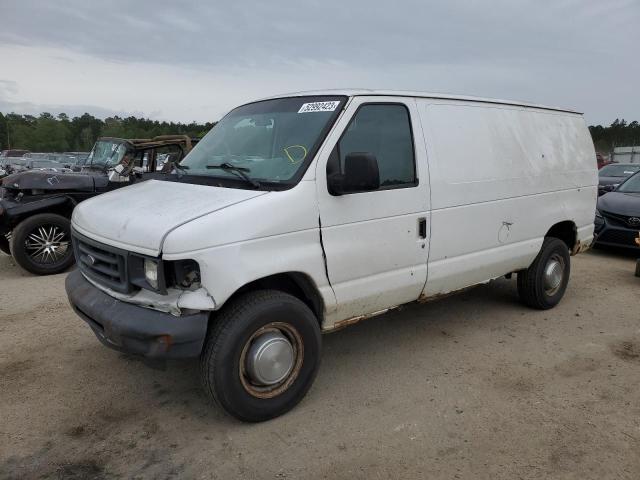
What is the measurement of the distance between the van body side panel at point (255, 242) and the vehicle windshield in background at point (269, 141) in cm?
24

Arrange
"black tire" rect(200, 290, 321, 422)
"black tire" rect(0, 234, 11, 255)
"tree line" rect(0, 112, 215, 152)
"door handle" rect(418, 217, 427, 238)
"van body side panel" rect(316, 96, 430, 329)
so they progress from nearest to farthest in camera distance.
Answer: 1. "black tire" rect(200, 290, 321, 422)
2. "van body side panel" rect(316, 96, 430, 329)
3. "door handle" rect(418, 217, 427, 238)
4. "black tire" rect(0, 234, 11, 255)
5. "tree line" rect(0, 112, 215, 152)

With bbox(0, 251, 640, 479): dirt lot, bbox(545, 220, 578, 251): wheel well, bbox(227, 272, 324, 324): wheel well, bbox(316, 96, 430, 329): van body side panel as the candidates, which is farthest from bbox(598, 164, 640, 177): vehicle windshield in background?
bbox(227, 272, 324, 324): wheel well

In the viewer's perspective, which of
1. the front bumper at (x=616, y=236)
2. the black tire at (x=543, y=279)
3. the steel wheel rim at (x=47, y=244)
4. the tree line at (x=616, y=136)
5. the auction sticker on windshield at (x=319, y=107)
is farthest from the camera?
the tree line at (x=616, y=136)

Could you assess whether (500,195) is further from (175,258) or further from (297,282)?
(175,258)

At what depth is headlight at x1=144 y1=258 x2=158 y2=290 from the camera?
9.41ft

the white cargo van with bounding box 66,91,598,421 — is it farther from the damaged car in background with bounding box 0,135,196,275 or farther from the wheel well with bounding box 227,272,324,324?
the damaged car in background with bounding box 0,135,196,275

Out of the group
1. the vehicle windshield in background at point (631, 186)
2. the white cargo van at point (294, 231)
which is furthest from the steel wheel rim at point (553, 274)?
the vehicle windshield in background at point (631, 186)

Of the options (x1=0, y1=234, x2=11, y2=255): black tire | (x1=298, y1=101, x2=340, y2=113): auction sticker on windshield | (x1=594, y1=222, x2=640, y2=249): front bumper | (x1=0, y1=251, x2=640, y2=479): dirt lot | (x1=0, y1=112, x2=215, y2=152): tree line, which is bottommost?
(x1=0, y1=251, x2=640, y2=479): dirt lot

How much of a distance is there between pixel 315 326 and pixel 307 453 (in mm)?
792

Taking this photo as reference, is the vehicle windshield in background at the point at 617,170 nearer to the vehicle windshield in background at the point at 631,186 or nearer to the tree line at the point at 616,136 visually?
the vehicle windshield in background at the point at 631,186

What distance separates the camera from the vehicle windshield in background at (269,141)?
3396mm

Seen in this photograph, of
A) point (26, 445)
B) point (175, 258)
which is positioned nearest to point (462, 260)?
point (175, 258)

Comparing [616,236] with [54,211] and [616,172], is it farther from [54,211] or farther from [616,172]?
[54,211]

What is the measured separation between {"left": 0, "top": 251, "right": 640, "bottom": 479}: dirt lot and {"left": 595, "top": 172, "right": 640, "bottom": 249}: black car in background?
351 cm
